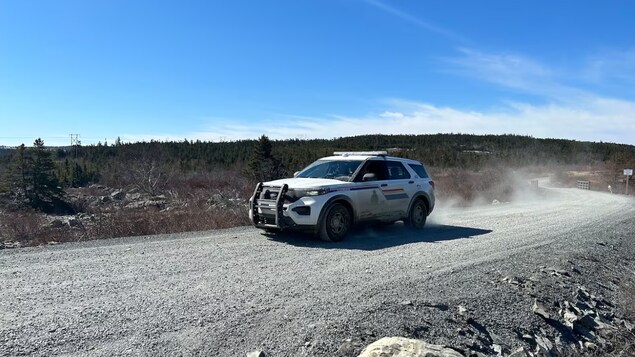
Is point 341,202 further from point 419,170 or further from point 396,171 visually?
point 419,170

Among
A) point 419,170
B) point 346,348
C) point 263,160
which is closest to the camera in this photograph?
point 346,348

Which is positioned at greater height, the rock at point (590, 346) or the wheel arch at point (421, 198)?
the wheel arch at point (421, 198)

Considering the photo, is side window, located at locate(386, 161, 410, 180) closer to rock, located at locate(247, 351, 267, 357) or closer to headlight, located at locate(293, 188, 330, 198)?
headlight, located at locate(293, 188, 330, 198)

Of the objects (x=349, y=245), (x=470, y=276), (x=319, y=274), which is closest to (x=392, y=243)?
(x=349, y=245)

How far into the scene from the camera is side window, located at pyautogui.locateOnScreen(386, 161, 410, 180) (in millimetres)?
11670

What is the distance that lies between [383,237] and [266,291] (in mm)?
5207

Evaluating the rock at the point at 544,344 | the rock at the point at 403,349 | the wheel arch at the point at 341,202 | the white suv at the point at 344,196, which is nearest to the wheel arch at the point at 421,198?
the white suv at the point at 344,196

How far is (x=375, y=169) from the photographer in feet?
36.9

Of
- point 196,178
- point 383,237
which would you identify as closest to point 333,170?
point 383,237

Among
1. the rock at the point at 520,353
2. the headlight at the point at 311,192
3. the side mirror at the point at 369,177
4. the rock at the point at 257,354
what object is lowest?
the rock at the point at 520,353

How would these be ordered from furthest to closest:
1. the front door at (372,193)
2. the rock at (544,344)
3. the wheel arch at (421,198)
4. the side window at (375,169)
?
the wheel arch at (421,198) → the side window at (375,169) → the front door at (372,193) → the rock at (544,344)

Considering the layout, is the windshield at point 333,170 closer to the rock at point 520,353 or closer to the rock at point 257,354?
the rock at point 520,353

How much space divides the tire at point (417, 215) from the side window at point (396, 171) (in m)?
0.83

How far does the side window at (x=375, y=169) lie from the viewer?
10791mm
